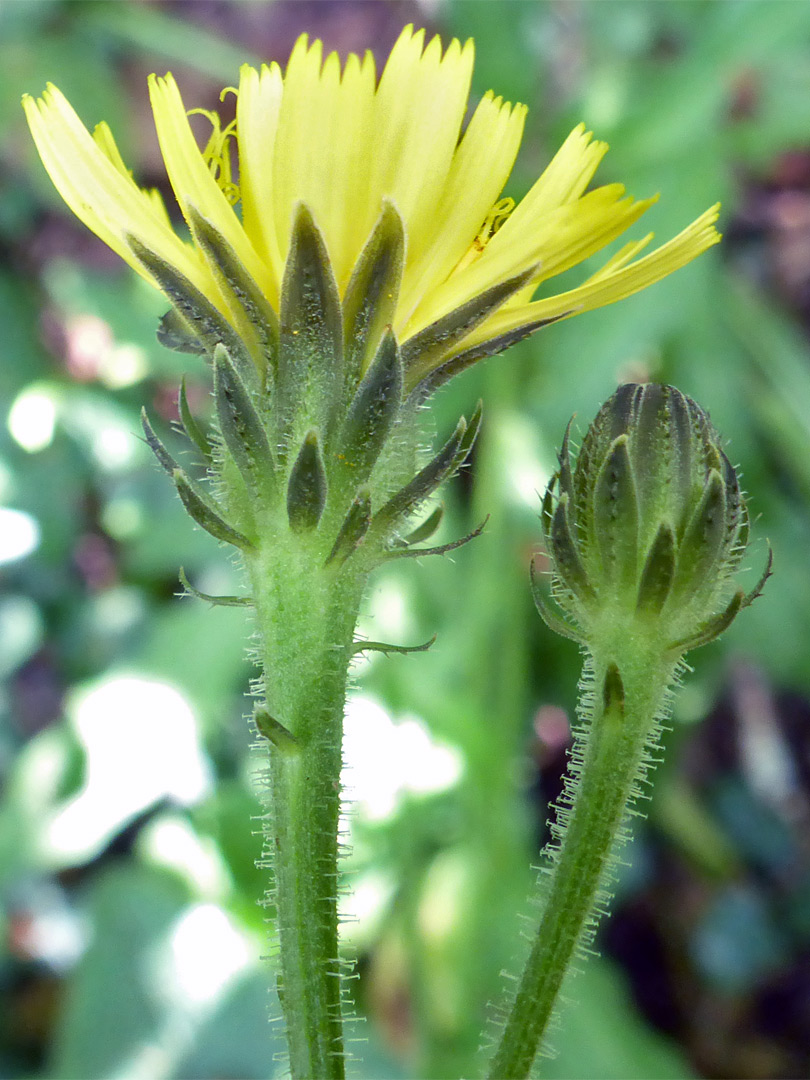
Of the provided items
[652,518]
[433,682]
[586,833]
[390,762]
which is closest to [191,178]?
[652,518]

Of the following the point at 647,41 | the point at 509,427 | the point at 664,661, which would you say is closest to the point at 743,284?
the point at 647,41

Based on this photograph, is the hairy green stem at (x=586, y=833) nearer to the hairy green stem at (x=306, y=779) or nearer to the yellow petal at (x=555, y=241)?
the hairy green stem at (x=306, y=779)

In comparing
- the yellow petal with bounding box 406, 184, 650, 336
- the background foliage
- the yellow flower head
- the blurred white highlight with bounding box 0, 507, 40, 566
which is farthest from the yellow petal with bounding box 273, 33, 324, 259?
the blurred white highlight with bounding box 0, 507, 40, 566

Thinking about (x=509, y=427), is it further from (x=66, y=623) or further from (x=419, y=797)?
(x=66, y=623)

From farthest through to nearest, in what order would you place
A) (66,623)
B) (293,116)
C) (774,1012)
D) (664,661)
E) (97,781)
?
(774,1012), (66,623), (97,781), (664,661), (293,116)

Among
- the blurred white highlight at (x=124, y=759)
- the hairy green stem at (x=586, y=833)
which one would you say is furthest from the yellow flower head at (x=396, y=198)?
the blurred white highlight at (x=124, y=759)

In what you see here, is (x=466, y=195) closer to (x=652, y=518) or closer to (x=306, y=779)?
(x=652, y=518)
